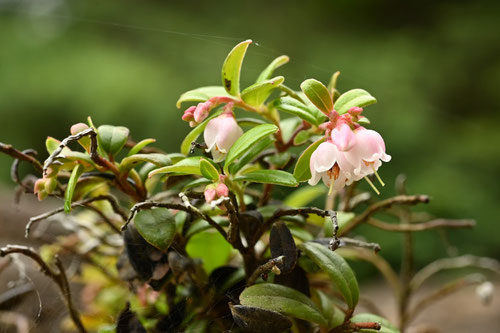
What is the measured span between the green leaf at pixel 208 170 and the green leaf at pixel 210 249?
0.17 meters

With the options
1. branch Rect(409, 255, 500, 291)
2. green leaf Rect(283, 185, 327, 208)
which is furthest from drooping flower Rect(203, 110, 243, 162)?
branch Rect(409, 255, 500, 291)

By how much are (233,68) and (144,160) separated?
0.36 ft

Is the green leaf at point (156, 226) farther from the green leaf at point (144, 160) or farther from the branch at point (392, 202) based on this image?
the branch at point (392, 202)

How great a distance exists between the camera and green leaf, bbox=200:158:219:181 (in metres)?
0.37

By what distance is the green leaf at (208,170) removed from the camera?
37 centimetres

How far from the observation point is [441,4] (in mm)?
2988

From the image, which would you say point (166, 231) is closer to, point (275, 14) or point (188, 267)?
point (188, 267)

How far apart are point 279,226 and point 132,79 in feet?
6.59

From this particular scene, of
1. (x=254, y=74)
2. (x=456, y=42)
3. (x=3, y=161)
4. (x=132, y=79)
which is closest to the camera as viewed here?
(x=254, y=74)

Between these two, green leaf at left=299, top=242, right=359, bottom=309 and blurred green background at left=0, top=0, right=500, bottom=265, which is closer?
green leaf at left=299, top=242, right=359, bottom=309

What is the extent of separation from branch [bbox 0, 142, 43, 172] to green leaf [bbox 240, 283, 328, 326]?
22 centimetres

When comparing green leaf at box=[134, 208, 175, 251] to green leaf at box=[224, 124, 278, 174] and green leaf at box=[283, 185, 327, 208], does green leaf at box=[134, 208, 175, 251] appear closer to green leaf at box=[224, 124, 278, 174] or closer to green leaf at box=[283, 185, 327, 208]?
→ green leaf at box=[224, 124, 278, 174]

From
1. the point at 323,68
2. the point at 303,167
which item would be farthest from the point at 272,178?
the point at 323,68

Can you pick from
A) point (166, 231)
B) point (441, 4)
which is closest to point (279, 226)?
point (166, 231)
